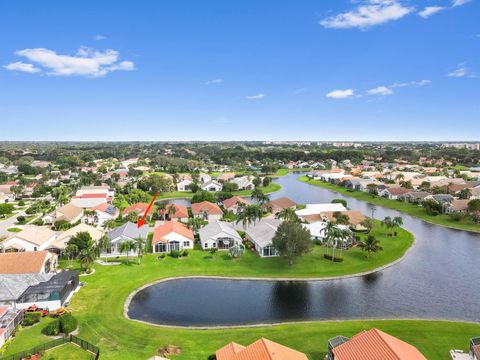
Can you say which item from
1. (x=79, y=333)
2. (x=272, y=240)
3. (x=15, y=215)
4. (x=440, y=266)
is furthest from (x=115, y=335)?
(x=15, y=215)

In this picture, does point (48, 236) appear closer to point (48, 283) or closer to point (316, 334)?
point (48, 283)

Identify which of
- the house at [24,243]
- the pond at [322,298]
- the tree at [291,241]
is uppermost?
the tree at [291,241]

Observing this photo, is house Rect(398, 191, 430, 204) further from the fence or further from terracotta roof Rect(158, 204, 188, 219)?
the fence

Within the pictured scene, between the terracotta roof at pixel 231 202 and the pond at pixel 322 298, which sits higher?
the terracotta roof at pixel 231 202

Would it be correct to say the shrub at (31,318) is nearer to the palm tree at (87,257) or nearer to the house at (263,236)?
the palm tree at (87,257)

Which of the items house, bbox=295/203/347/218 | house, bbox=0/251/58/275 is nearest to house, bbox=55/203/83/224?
house, bbox=0/251/58/275

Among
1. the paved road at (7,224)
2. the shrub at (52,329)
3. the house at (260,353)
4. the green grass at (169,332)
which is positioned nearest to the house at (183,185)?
the paved road at (7,224)
